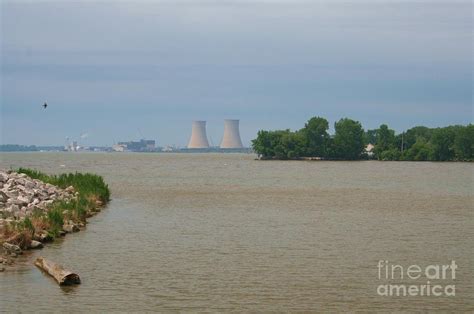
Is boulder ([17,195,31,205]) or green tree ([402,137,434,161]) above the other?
green tree ([402,137,434,161])

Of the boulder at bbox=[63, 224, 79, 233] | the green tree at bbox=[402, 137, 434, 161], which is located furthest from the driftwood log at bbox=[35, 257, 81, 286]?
the green tree at bbox=[402, 137, 434, 161]

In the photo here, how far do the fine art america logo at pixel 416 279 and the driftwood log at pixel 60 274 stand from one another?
803 cm

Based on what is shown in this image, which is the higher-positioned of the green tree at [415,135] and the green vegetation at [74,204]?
the green tree at [415,135]

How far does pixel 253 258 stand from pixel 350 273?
12.5 feet

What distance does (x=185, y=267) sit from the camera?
22953 millimetres

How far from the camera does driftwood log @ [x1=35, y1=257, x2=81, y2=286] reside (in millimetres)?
19766

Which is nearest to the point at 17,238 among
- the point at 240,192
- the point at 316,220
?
the point at 316,220

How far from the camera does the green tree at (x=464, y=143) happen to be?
148375 mm

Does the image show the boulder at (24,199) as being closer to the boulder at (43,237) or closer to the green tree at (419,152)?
the boulder at (43,237)

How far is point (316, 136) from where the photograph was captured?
166250 millimetres

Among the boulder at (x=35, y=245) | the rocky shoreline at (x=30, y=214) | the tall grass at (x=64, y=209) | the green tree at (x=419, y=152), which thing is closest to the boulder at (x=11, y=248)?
the rocky shoreline at (x=30, y=214)

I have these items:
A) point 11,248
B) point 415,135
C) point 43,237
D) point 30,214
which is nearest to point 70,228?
point 30,214

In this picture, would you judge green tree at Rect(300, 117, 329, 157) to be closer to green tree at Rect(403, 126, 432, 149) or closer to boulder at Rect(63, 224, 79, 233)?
green tree at Rect(403, 126, 432, 149)

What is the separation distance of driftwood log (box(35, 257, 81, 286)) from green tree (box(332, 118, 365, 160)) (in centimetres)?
14679
